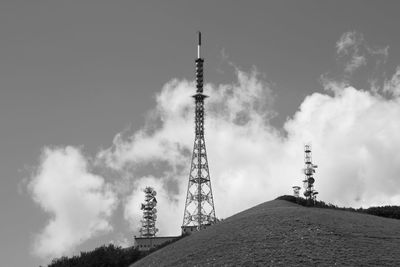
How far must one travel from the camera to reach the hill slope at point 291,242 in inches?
1382

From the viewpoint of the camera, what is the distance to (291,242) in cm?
3809

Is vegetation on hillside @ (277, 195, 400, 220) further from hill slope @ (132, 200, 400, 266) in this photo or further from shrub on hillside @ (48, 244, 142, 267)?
shrub on hillside @ (48, 244, 142, 267)

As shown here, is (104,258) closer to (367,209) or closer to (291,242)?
(291,242)

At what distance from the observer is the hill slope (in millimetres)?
35094

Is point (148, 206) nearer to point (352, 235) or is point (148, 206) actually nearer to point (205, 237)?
point (205, 237)

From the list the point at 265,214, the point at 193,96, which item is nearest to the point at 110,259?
the point at 265,214

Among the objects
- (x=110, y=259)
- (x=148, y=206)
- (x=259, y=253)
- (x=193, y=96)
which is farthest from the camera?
(x=148, y=206)

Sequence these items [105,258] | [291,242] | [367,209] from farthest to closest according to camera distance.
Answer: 1. [367,209]
2. [105,258]
3. [291,242]

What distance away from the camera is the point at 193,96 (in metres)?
81.4

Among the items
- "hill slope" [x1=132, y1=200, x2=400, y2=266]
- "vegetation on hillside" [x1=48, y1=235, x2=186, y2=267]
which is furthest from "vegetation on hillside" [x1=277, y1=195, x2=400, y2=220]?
"vegetation on hillside" [x1=48, y1=235, x2=186, y2=267]

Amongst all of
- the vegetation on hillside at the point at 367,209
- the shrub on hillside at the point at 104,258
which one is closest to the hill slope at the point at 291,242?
the shrub on hillside at the point at 104,258

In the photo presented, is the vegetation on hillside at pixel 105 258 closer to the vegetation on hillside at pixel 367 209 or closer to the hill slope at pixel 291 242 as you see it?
the hill slope at pixel 291 242

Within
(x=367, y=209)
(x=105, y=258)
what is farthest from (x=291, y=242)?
(x=367, y=209)

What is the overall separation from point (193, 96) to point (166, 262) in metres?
42.9
